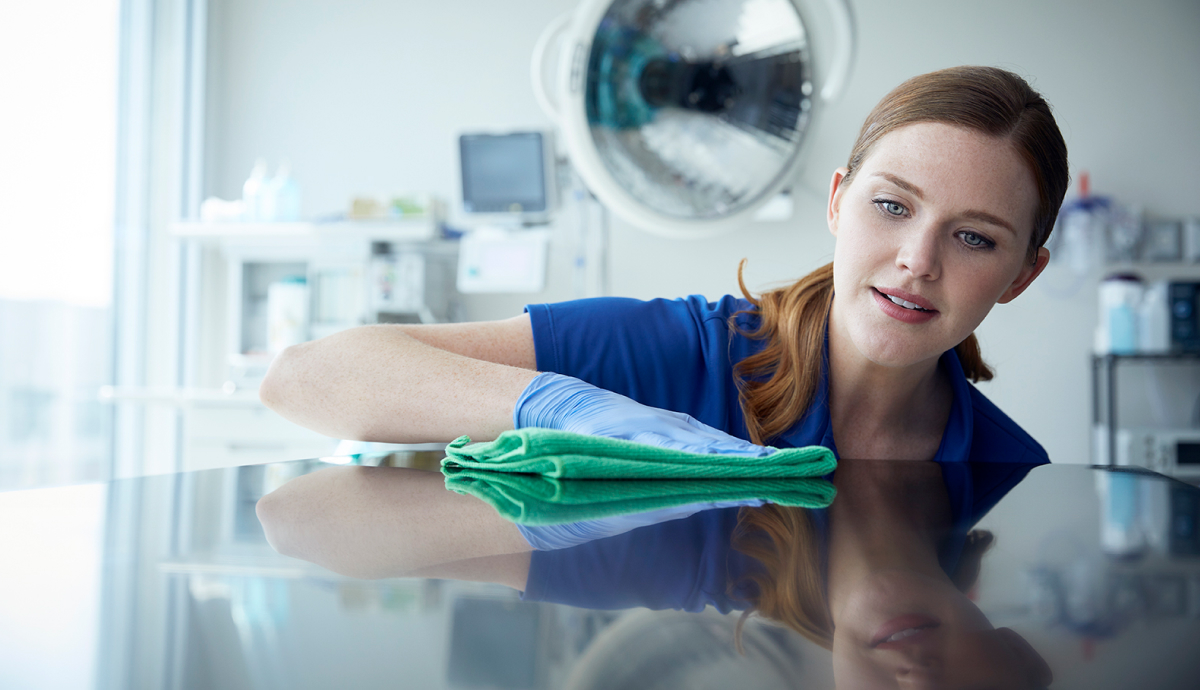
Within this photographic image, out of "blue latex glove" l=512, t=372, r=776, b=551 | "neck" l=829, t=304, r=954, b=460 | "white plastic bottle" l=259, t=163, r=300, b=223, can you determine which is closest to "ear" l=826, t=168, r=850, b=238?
"neck" l=829, t=304, r=954, b=460

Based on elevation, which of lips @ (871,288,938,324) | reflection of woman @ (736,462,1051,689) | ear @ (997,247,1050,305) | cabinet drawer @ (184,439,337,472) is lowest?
cabinet drawer @ (184,439,337,472)

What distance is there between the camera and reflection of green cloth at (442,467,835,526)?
0.39 metres

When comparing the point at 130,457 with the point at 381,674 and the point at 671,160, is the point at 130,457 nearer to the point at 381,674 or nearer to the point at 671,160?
the point at 671,160

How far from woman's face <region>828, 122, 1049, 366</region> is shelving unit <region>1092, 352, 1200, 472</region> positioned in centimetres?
197

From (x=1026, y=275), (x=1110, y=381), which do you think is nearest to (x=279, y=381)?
(x=1026, y=275)

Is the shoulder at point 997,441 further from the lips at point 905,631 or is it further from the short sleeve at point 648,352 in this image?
the lips at point 905,631

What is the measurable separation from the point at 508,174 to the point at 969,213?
1944mm

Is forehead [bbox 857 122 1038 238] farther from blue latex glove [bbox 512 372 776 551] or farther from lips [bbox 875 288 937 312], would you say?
blue latex glove [bbox 512 372 776 551]

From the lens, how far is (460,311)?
2.87 m

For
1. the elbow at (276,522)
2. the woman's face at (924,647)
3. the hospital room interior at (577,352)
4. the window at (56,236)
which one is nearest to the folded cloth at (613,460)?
the hospital room interior at (577,352)

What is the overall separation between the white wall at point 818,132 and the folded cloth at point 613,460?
209cm

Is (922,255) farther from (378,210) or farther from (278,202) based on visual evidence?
(278,202)

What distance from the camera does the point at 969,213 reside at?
0.77 metres

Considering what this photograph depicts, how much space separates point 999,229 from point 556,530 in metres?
0.63
